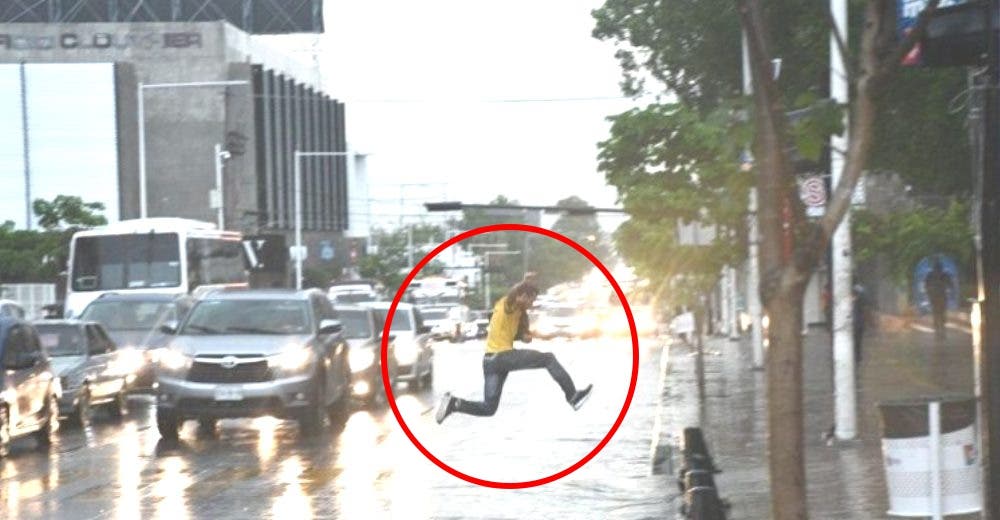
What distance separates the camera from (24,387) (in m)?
22.2

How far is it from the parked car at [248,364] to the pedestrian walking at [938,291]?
744 inches

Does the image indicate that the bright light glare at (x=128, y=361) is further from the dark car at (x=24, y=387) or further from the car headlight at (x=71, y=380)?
the dark car at (x=24, y=387)

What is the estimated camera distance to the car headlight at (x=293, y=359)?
77.5 ft

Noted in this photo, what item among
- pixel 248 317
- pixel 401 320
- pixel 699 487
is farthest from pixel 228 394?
pixel 699 487

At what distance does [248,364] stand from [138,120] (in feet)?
186

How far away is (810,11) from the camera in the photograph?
33.1 metres

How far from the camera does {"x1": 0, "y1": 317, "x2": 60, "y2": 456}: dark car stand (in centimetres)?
2152

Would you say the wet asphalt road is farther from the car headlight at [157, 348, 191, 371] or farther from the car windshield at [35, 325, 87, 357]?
the car windshield at [35, 325, 87, 357]

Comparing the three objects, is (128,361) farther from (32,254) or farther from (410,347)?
(32,254)

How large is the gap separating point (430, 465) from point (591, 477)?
6.70ft

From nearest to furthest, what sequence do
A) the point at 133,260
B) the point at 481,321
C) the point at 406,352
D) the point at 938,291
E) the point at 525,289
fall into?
the point at 525,289 → the point at 481,321 → the point at 406,352 → the point at 938,291 → the point at 133,260

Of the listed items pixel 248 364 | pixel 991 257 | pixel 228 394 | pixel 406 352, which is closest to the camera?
pixel 991 257

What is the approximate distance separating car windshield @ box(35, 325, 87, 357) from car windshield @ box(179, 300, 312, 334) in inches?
161

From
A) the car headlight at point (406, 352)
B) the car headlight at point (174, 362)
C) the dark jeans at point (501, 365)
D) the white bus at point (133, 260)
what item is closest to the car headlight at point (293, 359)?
the car headlight at point (174, 362)
